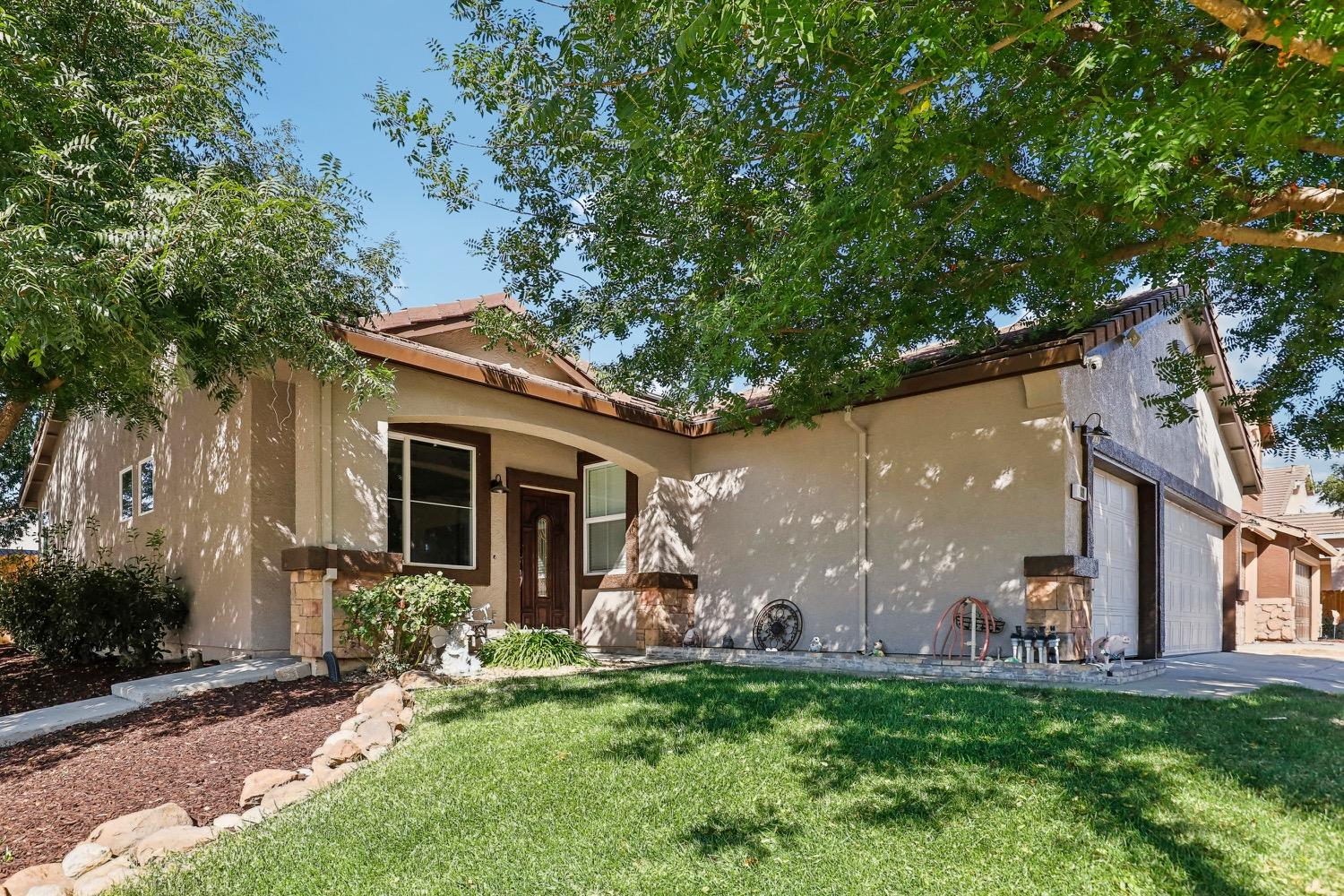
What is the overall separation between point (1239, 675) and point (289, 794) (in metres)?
9.94

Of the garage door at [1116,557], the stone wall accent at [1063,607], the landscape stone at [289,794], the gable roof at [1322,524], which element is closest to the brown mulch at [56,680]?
the landscape stone at [289,794]

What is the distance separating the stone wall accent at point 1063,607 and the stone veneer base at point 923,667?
41 cm

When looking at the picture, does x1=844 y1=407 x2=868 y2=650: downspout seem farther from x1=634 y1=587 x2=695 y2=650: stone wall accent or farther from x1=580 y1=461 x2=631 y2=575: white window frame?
x1=580 y1=461 x2=631 y2=575: white window frame

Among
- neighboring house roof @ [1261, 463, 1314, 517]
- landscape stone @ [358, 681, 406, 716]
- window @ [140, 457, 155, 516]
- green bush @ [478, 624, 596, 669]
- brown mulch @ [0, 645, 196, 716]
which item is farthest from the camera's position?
neighboring house roof @ [1261, 463, 1314, 517]

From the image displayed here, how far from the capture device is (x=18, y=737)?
6.75m

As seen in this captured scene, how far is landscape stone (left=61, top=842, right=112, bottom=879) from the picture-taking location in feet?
13.3

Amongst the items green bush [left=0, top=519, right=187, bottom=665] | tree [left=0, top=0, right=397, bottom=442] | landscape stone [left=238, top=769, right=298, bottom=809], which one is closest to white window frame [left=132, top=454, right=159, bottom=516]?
green bush [left=0, top=519, right=187, bottom=665]

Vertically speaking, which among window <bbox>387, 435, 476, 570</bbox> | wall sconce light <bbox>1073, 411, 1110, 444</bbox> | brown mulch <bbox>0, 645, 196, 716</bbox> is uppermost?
wall sconce light <bbox>1073, 411, 1110, 444</bbox>

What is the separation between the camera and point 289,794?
4.81 meters

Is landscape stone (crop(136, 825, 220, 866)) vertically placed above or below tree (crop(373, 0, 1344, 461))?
below

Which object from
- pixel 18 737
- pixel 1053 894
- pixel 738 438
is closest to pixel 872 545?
pixel 738 438

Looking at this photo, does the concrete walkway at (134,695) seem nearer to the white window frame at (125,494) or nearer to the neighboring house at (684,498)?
the neighboring house at (684,498)

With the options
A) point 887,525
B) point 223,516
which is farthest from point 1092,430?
point 223,516

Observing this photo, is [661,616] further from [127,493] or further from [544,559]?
[127,493]
